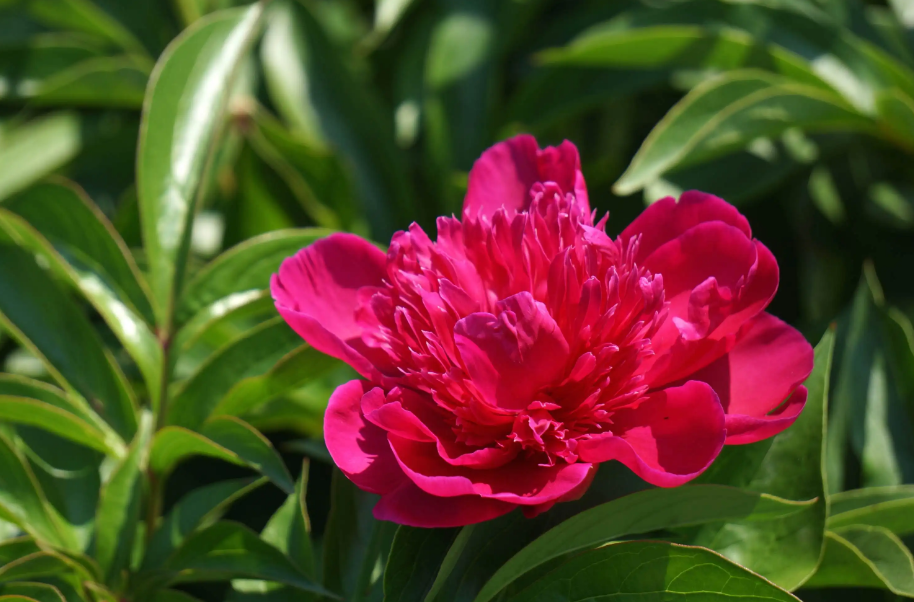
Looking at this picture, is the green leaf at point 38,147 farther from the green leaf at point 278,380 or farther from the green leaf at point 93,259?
the green leaf at point 278,380

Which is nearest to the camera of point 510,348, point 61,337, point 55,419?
point 510,348

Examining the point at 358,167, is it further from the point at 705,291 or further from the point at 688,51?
the point at 705,291

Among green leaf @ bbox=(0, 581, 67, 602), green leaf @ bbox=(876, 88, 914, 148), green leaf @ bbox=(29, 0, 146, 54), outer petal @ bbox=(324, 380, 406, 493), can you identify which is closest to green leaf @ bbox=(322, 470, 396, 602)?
outer petal @ bbox=(324, 380, 406, 493)

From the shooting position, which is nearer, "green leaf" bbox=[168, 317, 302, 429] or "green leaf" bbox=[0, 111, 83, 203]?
"green leaf" bbox=[168, 317, 302, 429]

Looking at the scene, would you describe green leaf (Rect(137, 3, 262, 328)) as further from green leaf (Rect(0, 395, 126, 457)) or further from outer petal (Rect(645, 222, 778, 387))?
outer petal (Rect(645, 222, 778, 387))

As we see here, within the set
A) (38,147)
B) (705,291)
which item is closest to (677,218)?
(705,291)

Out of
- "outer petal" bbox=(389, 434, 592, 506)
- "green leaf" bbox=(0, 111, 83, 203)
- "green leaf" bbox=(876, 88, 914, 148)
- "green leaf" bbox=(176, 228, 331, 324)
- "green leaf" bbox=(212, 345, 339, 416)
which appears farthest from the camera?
"green leaf" bbox=(0, 111, 83, 203)

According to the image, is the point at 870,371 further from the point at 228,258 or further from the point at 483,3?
the point at 483,3
